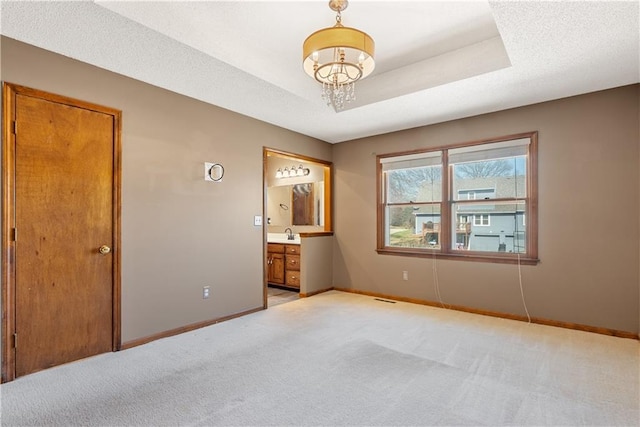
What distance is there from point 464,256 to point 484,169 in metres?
1.13

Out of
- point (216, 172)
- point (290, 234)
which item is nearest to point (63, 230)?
point (216, 172)

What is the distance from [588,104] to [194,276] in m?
4.55

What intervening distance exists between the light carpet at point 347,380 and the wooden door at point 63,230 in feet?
0.80

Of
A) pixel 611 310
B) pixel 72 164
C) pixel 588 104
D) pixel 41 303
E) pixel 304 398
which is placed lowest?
pixel 304 398

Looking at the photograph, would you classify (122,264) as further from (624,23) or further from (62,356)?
(624,23)

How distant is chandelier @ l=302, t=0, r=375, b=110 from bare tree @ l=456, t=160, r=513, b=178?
2304mm

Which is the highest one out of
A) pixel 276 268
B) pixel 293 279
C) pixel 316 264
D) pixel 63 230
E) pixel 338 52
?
pixel 338 52

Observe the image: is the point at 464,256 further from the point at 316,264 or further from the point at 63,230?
the point at 63,230

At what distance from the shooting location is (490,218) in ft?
13.7

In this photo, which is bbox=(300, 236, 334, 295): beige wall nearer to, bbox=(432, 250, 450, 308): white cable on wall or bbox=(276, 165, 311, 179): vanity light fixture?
bbox=(276, 165, 311, 179): vanity light fixture

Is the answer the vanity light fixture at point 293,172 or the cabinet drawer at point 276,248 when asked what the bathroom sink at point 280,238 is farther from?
the vanity light fixture at point 293,172

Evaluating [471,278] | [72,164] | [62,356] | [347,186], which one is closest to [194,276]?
[62,356]

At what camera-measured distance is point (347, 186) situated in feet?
18.0

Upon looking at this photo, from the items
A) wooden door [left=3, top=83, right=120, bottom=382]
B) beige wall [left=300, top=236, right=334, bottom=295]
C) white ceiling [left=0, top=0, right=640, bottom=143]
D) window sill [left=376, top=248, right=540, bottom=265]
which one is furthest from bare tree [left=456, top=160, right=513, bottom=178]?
wooden door [left=3, top=83, right=120, bottom=382]
